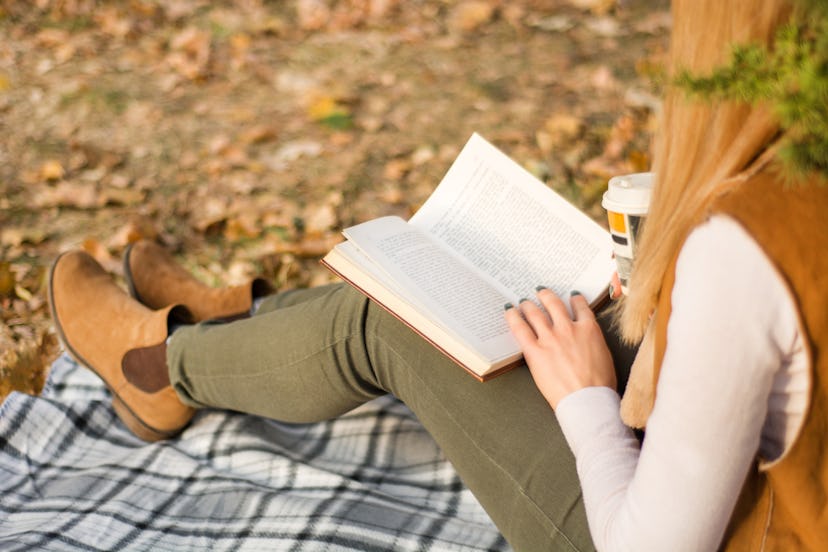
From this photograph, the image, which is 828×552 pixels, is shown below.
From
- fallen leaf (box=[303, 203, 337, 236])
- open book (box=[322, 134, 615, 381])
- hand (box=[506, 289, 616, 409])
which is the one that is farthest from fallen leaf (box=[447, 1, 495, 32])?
hand (box=[506, 289, 616, 409])

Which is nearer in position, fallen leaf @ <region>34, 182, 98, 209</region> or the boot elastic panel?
the boot elastic panel

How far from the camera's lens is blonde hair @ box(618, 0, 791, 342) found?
833 mm

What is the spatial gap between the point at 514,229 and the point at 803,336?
2.47 feet

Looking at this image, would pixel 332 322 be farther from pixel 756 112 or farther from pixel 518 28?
pixel 518 28

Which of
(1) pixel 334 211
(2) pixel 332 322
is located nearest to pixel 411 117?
(1) pixel 334 211

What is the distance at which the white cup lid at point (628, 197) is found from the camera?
3.96ft

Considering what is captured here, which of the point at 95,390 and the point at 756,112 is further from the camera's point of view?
the point at 95,390

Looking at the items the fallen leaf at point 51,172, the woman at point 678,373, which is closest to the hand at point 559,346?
the woman at point 678,373

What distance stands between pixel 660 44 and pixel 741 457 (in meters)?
3.27

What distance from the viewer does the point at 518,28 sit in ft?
13.4

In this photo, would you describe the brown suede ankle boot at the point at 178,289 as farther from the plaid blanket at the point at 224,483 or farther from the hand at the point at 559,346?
the hand at the point at 559,346

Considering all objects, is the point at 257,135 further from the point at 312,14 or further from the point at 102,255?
the point at 312,14

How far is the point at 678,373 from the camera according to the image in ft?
2.83

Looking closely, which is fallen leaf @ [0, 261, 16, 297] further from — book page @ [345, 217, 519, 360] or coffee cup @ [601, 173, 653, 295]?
coffee cup @ [601, 173, 653, 295]
